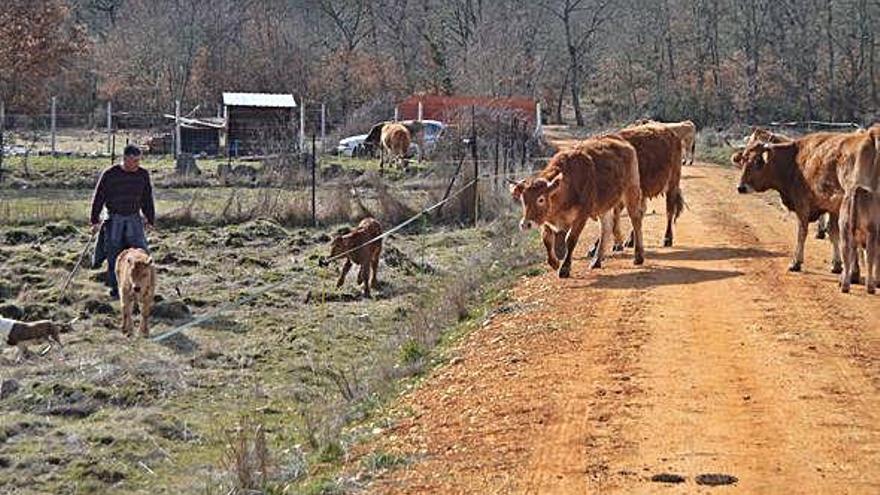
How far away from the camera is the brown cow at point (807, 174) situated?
48.9 feet

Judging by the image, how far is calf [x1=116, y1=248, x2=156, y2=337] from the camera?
15.1 metres

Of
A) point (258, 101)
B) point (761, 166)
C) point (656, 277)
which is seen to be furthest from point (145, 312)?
point (258, 101)

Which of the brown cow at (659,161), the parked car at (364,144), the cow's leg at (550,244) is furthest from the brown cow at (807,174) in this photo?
the parked car at (364,144)

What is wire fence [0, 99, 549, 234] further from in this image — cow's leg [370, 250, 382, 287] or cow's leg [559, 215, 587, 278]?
cow's leg [559, 215, 587, 278]

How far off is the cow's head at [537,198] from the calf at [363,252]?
3.13 m

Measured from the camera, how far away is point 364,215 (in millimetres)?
25719

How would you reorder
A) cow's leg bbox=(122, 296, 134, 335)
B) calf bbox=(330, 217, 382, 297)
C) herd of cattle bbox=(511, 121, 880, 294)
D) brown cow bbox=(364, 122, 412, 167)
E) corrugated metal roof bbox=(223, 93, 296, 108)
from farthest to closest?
corrugated metal roof bbox=(223, 93, 296, 108), brown cow bbox=(364, 122, 412, 167), calf bbox=(330, 217, 382, 297), cow's leg bbox=(122, 296, 134, 335), herd of cattle bbox=(511, 121, 880, 294)

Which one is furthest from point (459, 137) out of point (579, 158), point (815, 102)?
point (815, 102)

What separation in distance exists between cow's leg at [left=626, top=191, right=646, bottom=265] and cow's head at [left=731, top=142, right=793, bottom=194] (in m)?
1.29

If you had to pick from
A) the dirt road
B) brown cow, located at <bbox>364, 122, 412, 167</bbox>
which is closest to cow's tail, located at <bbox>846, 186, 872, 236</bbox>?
the dirt road

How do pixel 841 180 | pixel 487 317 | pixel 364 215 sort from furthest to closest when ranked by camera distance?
1. pixel 364 215
2. pixel 841 180
3. pixel 487 317

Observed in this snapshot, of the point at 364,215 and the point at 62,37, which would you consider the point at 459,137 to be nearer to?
the point at 364,215

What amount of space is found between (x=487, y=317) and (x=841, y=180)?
14.2 ft

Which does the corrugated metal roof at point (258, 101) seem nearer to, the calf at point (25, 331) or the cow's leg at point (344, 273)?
the cow's leg at point (344, 273)
